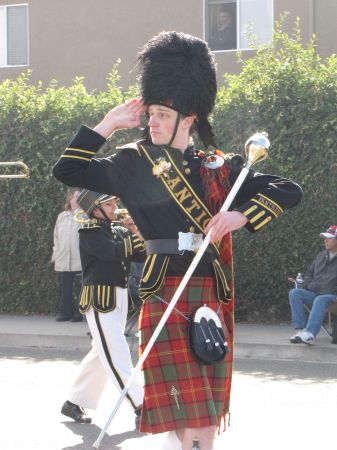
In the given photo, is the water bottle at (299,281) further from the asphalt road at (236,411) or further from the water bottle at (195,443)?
the water bottle at (195,443)

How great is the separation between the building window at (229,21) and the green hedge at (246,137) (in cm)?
578

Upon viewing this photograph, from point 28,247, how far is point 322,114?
4.81 metres

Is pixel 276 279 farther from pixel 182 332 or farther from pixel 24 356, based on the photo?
pixel 182 332

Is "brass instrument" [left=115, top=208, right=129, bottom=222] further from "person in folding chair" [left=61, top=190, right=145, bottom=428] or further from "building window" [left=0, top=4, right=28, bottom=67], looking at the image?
"building window" [left=0, top=4, right=28, bottom=67]

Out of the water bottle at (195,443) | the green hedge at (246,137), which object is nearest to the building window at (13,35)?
the green hedge at (246,137)

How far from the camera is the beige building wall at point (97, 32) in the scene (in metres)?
19.6

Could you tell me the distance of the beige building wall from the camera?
19.6 meters

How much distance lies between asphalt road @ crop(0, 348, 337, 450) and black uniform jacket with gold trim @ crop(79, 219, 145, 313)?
37.0 inches

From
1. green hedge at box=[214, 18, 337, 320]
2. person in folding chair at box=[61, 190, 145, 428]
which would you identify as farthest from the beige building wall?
person in folding chair at box=[61, 190, 145, 428]

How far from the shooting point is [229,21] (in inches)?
776

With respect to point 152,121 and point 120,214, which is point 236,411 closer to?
point 120,214

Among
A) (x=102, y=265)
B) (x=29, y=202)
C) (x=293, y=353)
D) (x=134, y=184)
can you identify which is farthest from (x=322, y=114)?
(x=134, y=184)

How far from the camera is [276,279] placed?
43.7 feet

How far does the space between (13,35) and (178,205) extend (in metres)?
17.5
